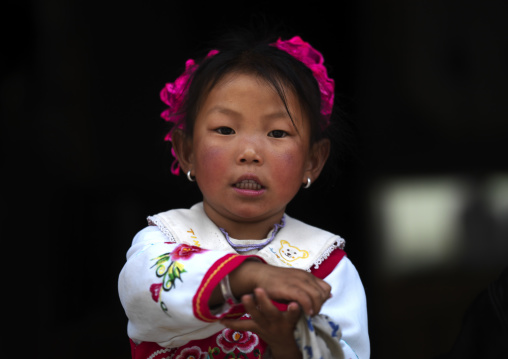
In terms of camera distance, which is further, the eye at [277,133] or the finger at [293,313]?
the eye at [277,133]

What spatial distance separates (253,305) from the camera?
1.34 metres

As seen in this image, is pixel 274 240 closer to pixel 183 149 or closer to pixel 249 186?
pixel 249 186

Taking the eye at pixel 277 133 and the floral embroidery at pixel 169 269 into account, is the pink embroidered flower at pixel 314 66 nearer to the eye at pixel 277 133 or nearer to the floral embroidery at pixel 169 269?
the eye at pixel 277 133

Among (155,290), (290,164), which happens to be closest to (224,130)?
(290,164)

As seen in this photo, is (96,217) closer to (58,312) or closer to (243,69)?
(58,312)

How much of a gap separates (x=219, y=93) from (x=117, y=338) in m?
2.39

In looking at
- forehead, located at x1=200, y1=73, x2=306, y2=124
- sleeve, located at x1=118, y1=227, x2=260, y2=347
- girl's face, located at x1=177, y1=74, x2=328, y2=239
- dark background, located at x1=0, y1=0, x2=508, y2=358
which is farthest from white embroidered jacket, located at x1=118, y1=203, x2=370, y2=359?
dark background, located at x1=0, y1=0, x2=508, y2=358

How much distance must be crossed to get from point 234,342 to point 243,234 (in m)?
0.33

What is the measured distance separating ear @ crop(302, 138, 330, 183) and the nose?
30cm

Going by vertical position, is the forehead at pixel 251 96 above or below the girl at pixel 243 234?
above

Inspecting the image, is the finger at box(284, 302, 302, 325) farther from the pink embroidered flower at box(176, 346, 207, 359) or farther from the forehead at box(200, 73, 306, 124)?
the forehead at box(200, 73, 306, 124)

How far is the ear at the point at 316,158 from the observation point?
210 centimetres

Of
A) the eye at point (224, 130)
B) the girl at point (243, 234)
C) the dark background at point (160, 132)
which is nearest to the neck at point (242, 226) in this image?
the girl at point (243, 234)

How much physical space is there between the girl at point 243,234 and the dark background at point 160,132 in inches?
68.0
